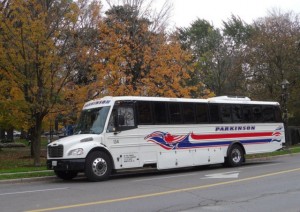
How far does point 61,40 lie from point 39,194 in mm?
9769

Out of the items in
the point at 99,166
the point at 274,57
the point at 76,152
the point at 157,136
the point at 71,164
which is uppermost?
the point at 274,57

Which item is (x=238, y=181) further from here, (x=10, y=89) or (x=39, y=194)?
(x=10, y=89)

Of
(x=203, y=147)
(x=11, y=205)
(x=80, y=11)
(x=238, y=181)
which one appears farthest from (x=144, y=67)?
(x=11, y=205)

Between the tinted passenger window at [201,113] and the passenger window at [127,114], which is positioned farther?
the tinted passenger window at [201,113]

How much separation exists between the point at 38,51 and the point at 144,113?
220 inches

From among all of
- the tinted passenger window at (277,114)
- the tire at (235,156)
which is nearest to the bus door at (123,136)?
the tire at (235,156)

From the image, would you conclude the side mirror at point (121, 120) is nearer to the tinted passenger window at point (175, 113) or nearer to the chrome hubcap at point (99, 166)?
the chrome hubcap at point (99, 166)

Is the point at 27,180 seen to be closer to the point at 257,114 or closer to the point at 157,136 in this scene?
the point at 157,136

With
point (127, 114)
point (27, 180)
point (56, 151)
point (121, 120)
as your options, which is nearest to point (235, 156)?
point (127, 114)

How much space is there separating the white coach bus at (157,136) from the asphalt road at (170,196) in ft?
4.88

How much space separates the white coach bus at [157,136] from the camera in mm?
14664

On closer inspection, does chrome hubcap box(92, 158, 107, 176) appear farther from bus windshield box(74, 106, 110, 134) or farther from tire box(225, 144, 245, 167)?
tire box(225, 144, 245, 167)

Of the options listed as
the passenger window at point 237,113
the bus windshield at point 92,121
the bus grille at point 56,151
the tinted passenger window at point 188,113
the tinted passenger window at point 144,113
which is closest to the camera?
the bus grille at point 56,151

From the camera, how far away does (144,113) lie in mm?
16375
